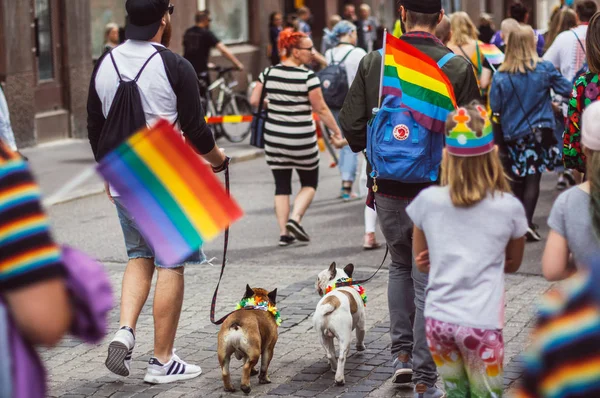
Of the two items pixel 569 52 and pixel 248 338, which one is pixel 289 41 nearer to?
pixel 569 52

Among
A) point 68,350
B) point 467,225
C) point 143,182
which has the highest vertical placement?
point 143,182

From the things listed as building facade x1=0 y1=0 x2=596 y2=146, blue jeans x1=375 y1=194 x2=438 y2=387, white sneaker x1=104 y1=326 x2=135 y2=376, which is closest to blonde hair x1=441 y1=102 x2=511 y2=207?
blue jeans x1=375 y1=194 x2=438 y2=387

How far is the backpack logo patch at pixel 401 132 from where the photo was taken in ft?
17.8

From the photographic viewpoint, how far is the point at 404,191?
5555 mm

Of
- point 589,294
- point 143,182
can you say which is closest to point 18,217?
point 143,182

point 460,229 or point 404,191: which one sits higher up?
point 460,229

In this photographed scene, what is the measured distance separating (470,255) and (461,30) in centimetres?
732

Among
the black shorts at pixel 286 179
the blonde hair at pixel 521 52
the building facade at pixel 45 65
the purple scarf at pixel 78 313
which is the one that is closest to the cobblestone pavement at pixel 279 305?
the black shorts at pixel 286 179

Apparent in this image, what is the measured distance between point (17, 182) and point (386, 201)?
3.35 metres

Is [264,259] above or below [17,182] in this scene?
below

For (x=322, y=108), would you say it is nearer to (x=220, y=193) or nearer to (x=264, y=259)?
(x=264, y=259)

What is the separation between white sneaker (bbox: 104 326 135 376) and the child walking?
1944 millimetres

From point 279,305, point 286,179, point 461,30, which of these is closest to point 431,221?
point 279,305

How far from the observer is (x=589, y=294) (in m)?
1.88
